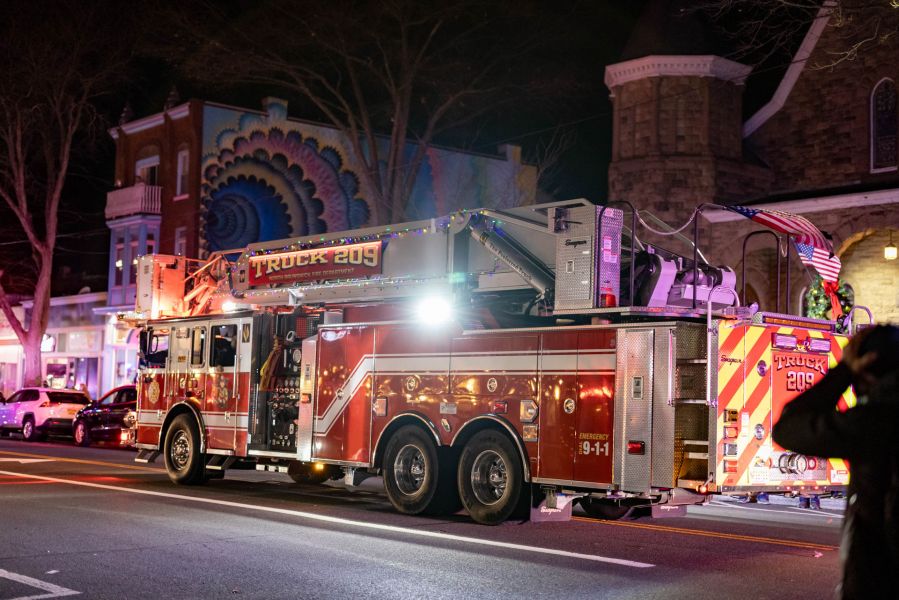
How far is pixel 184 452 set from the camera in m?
16.1

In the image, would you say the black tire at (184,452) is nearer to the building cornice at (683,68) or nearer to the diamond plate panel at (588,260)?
the diamond plate panel at (588,260)

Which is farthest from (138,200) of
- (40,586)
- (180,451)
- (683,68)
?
(40,586)

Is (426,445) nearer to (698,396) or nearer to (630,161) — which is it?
(698,396)

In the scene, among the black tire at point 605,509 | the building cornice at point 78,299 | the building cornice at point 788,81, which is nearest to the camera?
the black tire at point 605,509

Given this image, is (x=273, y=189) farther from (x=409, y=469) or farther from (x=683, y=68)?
(x=409, y=469)

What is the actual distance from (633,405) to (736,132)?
2189cm

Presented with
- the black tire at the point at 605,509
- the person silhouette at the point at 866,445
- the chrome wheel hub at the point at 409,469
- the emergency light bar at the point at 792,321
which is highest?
the emergency light bar at the point at 792,321

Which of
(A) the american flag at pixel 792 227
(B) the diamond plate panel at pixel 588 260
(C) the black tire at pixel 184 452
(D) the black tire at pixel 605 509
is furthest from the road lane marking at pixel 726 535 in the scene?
(C) the black tire at pixel 184 452

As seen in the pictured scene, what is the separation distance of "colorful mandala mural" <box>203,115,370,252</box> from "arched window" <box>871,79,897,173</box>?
762 inches

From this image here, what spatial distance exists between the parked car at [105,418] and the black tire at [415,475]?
1521cm

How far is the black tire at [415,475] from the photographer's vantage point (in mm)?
12289

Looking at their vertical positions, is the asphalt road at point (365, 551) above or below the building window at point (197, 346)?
below

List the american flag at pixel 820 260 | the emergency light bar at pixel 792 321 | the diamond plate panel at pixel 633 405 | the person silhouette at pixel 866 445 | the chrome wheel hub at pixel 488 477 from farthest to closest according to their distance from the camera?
the american flag at pixel 820 260, the chrome wheel hub at pixel 488 477, the emergency light bar at pixel 792 321, the diamond plate panel at pixel 633 405, the person silhouette at pixel 866 445

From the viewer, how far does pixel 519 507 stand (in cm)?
1162
